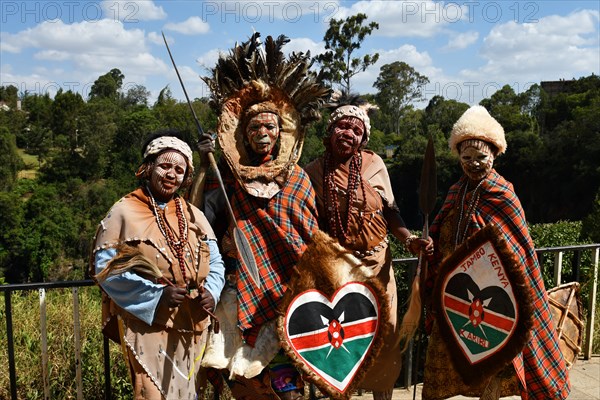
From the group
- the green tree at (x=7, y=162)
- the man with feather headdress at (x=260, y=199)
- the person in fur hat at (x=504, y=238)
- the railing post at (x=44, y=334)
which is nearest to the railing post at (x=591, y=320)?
the person in fur hat at (x=504, y=238)

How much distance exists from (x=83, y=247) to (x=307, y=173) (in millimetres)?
42404

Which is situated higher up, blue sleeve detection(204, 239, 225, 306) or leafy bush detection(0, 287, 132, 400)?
blue sleeve detection(204, 239, 225, 306)

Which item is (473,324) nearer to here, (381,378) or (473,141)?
(381,378)

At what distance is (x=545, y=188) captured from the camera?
38219mm

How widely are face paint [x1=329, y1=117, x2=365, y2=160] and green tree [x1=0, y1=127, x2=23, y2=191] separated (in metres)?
51.6

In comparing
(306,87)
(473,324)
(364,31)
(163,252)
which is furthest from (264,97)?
(364,31)

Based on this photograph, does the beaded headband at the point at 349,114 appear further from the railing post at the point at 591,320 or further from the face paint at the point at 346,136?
the railing post at the point at 591,320

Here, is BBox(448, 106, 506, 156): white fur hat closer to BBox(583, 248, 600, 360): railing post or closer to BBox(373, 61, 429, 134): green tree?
BBox(583, 248, 600, 360): railing post

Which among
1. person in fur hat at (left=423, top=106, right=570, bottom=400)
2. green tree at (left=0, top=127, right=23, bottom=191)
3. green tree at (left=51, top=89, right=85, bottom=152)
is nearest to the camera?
person in fur hat at (left=423, top=106, right=570, bottom=400)

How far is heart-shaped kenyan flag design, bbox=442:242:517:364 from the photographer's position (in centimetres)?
313

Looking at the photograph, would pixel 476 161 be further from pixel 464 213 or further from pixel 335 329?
pixel 335 329

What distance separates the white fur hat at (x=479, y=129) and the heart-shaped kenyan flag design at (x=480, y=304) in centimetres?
58

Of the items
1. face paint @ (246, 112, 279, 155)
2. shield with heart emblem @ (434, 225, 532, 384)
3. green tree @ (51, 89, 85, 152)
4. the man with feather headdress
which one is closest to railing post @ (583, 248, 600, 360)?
shield with heart emblem @ (434, 225, 532, 384)

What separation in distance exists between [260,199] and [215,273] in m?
A: 0.49
